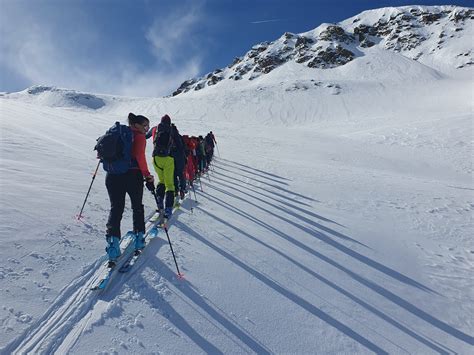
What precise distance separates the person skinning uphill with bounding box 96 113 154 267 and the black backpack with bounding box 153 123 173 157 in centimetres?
170

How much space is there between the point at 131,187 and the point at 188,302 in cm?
185

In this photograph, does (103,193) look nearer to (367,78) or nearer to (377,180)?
(377,180)

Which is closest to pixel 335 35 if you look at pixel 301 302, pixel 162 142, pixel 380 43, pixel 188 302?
pixel 380 43

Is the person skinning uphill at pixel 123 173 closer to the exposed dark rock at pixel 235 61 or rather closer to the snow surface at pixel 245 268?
the snow surface at pixel 245 268

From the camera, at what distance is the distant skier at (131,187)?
434 cm

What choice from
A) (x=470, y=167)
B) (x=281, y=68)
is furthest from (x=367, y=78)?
(x=470, y=167)

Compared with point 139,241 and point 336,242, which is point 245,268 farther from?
point 336,242

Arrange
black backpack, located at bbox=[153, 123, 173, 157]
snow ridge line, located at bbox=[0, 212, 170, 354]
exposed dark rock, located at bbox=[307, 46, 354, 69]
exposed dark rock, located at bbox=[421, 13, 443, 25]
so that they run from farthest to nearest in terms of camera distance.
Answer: exposed dark rock, located at bbox=[421, 13, 443, 25]
exposed dark rock, located at bbox=[307, 46, 354, 69]
black backpack, located at bbox=[153, 123, 173, 157]
snow ridge line, located at bbox=[0, 212, 170, 354]

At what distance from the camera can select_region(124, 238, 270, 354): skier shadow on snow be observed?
3209mm

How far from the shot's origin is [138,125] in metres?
4.64

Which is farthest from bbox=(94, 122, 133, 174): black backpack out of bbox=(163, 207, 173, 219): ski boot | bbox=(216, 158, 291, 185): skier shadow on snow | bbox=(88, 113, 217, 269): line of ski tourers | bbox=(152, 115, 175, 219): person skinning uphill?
bbox=(216, 158, 291, 185): skier shadow on snow

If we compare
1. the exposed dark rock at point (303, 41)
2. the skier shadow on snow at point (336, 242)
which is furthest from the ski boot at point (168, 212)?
the exposed dark rock at point (303, 41)

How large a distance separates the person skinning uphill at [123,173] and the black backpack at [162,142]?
5.59 feet

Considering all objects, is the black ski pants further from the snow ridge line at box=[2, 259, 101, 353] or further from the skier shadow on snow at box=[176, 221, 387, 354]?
the skier shadow on snow at box=[176, 221, 387, 354]
